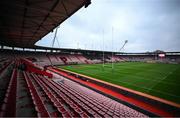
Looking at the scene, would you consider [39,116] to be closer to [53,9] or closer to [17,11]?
[53,9]

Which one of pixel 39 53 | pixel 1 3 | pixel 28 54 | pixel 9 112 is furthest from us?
pixel 39 53

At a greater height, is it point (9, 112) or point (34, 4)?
point (34, 4)

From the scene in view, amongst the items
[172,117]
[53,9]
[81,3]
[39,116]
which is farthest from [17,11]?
[172,117]

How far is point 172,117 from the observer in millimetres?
7949

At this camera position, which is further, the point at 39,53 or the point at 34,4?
the point at 39,53

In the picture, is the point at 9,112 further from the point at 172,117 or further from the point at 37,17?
the point at 172,117

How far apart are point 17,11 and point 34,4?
5.63 feet

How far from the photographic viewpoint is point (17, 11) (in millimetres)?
6523

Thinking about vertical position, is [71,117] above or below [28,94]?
below

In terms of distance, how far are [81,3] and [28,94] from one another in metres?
6.26

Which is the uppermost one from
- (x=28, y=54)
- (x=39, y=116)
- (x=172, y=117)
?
(x=28, y=54)

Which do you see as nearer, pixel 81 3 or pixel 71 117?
pixel 71 117

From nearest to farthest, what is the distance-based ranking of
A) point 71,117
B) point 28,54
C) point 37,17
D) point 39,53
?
point 71,117 → point 37,17 → point 28,54 → point 39,53

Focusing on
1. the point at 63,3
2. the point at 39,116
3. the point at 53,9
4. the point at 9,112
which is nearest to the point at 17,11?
the point at 53,9
